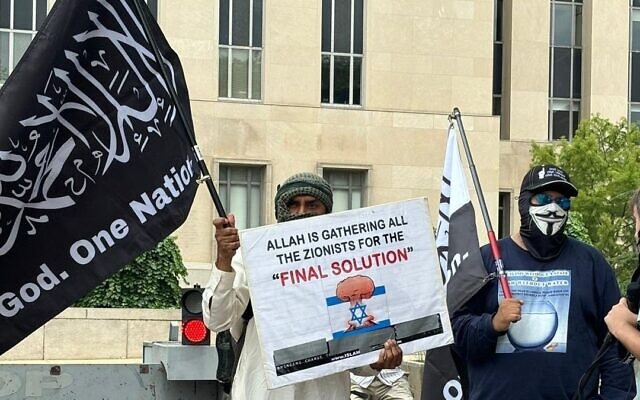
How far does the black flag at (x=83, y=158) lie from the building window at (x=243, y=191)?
2883cm

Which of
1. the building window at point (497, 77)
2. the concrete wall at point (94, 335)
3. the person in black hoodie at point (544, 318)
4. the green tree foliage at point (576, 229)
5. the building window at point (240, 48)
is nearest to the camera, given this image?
the person in black hoodie at point (544, 318)

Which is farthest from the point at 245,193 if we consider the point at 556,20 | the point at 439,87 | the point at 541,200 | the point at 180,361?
the point at 541,200

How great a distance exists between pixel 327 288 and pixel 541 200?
1.03 meters

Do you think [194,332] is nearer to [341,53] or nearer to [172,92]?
[172,92]

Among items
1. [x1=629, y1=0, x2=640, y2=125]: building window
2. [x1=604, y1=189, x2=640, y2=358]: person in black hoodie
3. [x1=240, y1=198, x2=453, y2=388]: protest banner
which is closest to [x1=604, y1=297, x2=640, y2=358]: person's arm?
[x1=604, y1=189, x2=640, y2=358]: person in black hoodie

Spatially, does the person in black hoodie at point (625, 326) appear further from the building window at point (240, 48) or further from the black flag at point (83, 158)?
the building window at point (240, 48)

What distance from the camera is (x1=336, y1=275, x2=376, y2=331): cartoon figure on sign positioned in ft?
16.8

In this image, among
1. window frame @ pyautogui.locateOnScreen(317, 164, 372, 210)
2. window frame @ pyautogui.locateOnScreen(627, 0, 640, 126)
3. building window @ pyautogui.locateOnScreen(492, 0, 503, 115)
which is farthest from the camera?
building window @ pyautogui.locateOnScreen(492, 0, 503, 115)

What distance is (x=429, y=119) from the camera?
3506cm

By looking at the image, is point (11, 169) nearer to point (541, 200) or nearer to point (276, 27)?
point (541, 200)

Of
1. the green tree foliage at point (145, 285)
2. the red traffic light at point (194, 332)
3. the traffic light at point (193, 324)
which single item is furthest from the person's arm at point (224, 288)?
the green tree foliage at point (145, 285)

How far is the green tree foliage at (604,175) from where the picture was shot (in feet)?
93.8

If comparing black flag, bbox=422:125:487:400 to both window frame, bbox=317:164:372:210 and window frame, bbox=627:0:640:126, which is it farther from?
window frame, bbox=627:0:640:126

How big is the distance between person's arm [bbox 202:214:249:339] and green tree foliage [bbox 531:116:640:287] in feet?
76.8
